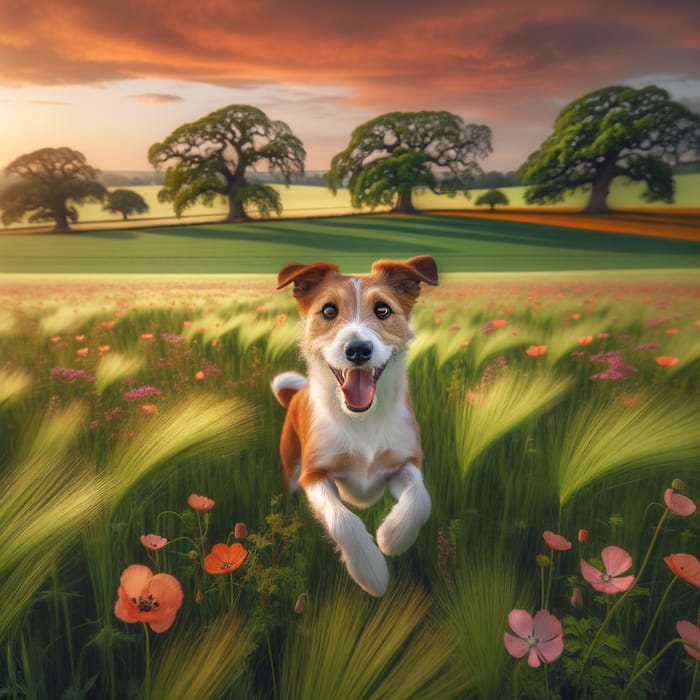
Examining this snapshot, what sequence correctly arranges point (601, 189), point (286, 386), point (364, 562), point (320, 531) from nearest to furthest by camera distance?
point (364, 562)
point (320, 531)
point (286, 386)
point (601, 189)

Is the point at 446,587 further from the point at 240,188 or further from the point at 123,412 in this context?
the point at 240,188

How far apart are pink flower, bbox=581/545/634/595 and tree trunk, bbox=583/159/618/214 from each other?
2.42 meters

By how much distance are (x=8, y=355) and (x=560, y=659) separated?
2.25 meters

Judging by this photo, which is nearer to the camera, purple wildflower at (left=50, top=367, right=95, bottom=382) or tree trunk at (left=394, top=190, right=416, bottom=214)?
purple wildflower at (left=50, top=367, right=95, bottom=382)

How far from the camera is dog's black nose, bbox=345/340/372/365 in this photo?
99cm

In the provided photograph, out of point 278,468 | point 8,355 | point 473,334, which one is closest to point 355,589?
point 278,468

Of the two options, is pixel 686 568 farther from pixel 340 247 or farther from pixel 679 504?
pixel 340 247

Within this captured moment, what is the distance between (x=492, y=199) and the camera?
8.85ft

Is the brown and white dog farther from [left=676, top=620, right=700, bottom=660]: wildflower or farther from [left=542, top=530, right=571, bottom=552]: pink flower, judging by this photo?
[left=676, top=620, right=700, bottom=660]: wildflower

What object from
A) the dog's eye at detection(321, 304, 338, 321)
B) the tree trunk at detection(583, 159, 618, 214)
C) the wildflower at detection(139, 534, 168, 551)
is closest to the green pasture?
the tree trunk at detection(583, 159, 618, 214)

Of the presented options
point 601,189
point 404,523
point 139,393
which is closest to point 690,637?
point 404,523

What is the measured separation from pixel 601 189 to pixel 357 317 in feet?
7.22

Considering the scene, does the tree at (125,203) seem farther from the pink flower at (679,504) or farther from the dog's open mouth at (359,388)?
the pink flower at (679,504)

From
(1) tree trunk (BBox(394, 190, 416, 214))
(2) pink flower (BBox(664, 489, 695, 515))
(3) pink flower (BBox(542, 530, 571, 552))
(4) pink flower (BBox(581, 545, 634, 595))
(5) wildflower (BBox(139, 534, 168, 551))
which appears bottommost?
(5) wildflower (BBox(139, 534, 168, 551))
